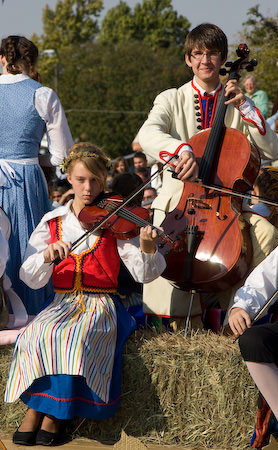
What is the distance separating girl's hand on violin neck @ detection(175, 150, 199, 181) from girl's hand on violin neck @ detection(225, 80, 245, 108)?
458mm

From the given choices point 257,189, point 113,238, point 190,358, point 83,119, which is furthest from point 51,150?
point 83,119

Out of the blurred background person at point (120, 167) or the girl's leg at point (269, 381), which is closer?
the girl's leg at point (269, 381)

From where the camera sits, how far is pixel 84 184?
4102mm

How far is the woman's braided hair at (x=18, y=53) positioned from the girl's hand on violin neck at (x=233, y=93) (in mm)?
1315

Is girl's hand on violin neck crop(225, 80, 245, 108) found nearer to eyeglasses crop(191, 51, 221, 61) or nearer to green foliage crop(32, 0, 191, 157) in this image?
eyeglasses crop(191, 51, 221, 61)

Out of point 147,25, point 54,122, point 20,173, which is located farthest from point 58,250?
point 147,25

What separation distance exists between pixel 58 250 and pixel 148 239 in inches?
17.1

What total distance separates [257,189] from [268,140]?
2.06ft

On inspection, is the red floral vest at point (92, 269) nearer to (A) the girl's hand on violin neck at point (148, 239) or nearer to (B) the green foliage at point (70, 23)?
(A) the girl's hand on violin neck at point (148, 239)

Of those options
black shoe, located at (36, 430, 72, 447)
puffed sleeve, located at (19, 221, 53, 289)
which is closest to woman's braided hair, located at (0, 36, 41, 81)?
puffed sleeve, located at (19, 221, 53, 289)

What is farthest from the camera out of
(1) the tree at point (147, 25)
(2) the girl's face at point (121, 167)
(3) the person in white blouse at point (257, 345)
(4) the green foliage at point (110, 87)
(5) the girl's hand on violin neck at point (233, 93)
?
(1) the tree at point (147, 25)

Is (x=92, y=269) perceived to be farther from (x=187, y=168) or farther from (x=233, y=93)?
(x=233, y=93)

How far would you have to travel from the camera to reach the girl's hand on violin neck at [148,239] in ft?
12.3

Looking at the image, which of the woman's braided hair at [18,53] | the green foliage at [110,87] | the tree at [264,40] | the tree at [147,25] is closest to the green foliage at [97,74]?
the green foliage at [110,87]
